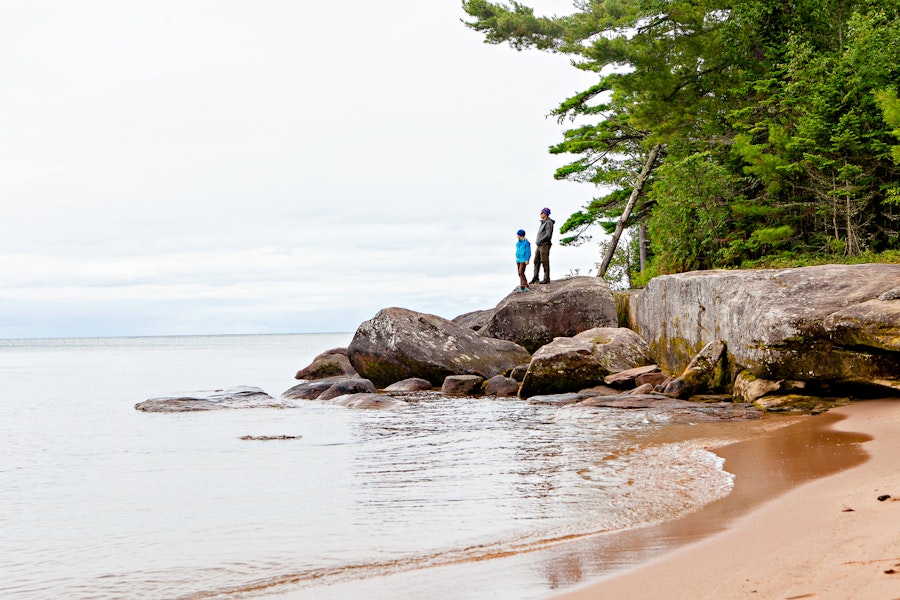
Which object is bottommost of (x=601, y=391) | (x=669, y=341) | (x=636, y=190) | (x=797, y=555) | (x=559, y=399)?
(x=559, y=399)

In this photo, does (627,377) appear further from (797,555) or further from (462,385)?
(797,555)

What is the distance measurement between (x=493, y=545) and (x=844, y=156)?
17430 millimetres

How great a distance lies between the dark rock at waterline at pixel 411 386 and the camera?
1831 cm

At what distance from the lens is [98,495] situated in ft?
25.7

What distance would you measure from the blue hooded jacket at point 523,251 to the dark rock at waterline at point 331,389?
5.43 metres

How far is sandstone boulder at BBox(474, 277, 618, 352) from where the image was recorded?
1972 centimetres

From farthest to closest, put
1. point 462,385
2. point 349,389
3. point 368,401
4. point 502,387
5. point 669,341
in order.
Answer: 1. point 349,389
2. point 462,385
3. point 502,387
4. point 368,401
5. point 669,341

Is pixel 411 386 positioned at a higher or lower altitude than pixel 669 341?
lower

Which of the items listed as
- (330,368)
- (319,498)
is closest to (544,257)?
(330,368)

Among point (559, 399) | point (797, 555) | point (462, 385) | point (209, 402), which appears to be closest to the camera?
point (797, 555)

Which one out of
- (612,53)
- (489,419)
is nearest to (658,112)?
(612,53)

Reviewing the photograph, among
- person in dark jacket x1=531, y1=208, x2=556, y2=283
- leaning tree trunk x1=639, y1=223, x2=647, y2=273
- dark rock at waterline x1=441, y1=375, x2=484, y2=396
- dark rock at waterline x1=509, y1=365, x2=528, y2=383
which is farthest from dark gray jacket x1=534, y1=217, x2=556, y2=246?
leaning tree trunk x1=639, y1=223, x2=647, y2=273

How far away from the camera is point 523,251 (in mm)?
21078

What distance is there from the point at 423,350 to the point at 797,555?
15.0m
